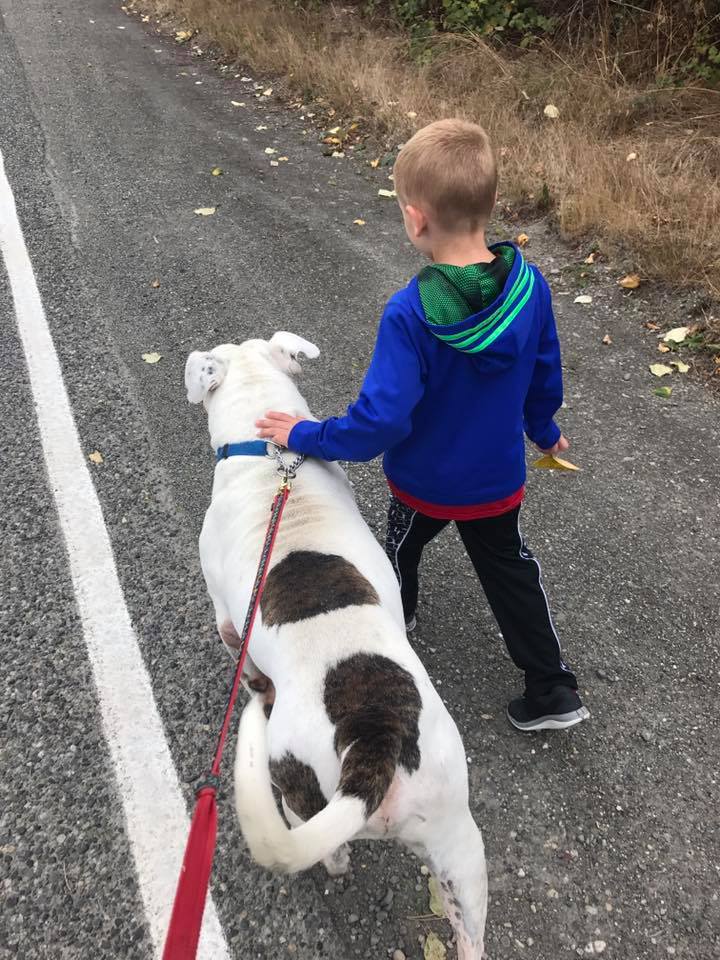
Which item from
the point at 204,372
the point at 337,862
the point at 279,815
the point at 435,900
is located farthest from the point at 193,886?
the point at 204,372

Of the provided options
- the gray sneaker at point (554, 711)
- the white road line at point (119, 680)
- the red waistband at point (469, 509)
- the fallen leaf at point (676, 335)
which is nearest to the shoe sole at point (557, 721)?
the gray sneaker at point (554, 711)

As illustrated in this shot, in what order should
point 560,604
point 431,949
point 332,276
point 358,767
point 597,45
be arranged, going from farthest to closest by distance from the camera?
point 597,45 → point 332,276 → point 560,604 → point 431,949 → point 358,767

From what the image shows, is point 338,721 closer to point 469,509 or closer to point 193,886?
point 193,886

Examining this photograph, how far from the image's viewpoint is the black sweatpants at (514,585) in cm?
261

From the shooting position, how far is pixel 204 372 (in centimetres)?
288

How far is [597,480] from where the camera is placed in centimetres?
383

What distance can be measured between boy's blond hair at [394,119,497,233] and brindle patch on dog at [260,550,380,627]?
1095mm

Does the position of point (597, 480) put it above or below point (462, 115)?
below

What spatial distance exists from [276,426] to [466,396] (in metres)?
0.71

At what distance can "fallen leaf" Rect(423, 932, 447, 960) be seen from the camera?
6.91 ft

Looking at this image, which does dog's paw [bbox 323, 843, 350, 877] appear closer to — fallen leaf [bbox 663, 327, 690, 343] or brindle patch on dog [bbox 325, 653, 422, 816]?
brindle patch on dog [bbox 325, 653, 422, 816]

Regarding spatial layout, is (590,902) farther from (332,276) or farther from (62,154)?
(62,154)

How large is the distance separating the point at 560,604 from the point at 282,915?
5.64 feet

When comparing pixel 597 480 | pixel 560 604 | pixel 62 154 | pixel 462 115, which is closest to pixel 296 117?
pixel 462 115
